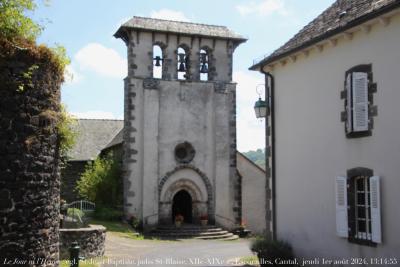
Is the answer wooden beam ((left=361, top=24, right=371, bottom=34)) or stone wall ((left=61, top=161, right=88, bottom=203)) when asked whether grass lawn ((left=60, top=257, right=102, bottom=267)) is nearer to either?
wooden beam ((left=361, top=24, right=371, bottom=34))

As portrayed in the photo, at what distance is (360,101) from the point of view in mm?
11609

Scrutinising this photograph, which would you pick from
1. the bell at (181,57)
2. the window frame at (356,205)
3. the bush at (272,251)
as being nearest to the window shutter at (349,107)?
the window frame at (356,205)

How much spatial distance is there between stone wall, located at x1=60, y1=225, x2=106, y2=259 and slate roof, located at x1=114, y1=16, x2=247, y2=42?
13.9m

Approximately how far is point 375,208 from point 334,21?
483 centimetres

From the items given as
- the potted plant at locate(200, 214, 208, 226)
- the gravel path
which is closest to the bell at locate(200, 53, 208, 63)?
the potted plant at locate(200, 214, 208, 226)

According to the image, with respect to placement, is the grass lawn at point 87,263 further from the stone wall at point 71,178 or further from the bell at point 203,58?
the stone wall at point 71,178

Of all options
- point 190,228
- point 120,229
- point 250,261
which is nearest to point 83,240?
point 250,261

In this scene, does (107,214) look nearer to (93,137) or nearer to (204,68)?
(204,68)

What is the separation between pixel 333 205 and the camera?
12484 mm

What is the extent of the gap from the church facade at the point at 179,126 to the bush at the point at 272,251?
44.0 ft

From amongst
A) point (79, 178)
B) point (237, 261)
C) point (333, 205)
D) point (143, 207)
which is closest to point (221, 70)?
point (143, 207)

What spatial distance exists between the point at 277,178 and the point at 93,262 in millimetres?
5640

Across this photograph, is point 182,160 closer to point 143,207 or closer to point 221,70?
point 143,207

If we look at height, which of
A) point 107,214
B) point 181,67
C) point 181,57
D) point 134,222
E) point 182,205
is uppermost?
point 181,57
